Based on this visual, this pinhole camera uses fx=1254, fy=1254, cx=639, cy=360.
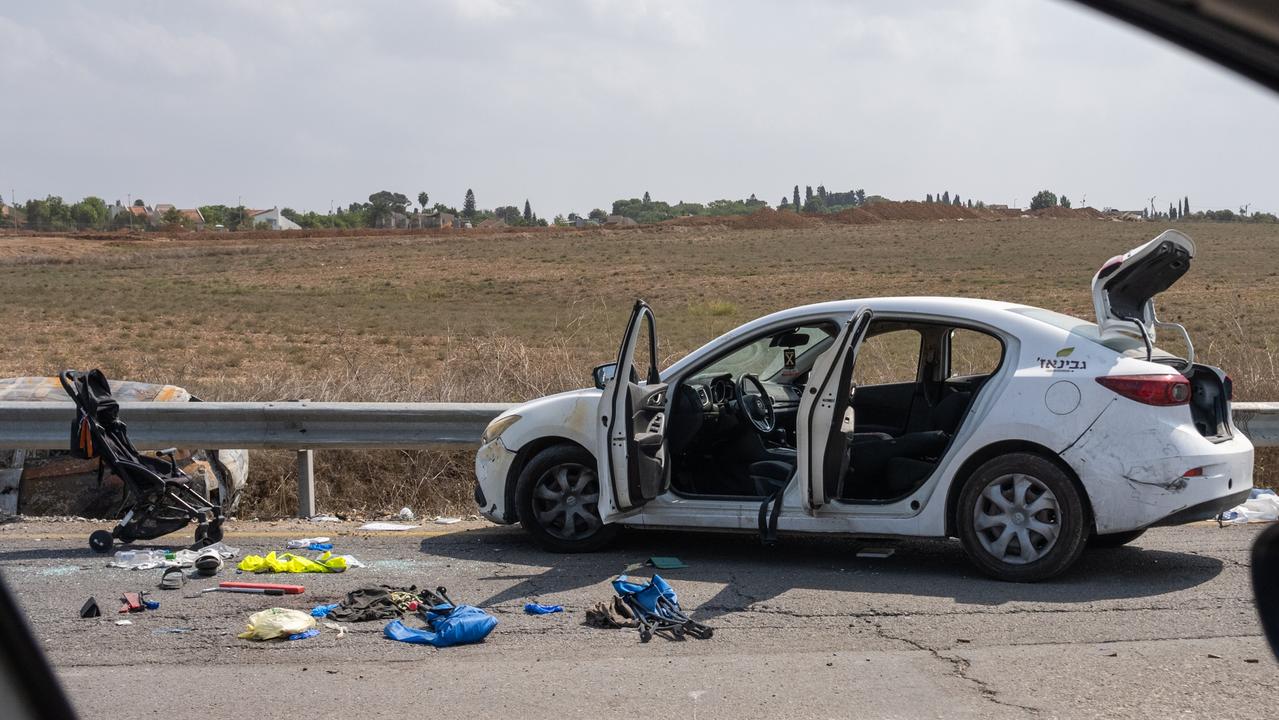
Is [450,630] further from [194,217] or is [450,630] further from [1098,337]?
[194,217]

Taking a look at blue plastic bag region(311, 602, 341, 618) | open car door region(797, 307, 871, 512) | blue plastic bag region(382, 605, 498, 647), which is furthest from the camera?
open car door region(797, 307, 871, 512)

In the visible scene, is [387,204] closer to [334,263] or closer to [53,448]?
[334,263]

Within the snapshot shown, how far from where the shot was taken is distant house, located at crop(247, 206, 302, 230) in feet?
464

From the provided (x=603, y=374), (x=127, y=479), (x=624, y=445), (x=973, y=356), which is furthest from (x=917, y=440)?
(x=973, y=356)

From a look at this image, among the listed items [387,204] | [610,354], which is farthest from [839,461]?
[387,204]

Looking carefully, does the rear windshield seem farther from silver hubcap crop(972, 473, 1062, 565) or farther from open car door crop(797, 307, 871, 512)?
open car door crop(797, 307, 871, 512)

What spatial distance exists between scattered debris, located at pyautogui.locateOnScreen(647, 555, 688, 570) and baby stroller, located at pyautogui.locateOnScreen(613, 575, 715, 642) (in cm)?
55

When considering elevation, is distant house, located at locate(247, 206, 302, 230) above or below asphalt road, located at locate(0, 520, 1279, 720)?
above

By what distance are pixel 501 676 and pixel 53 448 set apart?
214 inches

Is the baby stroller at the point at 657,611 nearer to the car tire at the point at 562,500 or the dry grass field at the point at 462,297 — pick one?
the car tire at the point at 562,500

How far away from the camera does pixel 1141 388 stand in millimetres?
6273

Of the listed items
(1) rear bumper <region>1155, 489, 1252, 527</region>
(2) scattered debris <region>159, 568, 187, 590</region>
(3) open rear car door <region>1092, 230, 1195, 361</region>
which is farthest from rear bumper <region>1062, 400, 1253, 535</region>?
(2) scattered debris <region>159, 568, 187, 590</region>

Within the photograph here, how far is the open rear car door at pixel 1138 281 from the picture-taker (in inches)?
255

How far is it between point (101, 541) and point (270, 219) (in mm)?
146196
